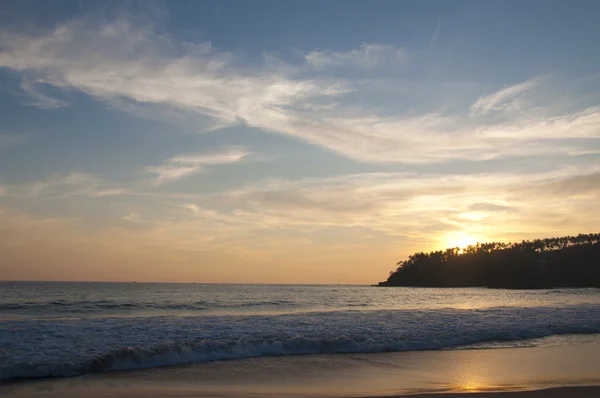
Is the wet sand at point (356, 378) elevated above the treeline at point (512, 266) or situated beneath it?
situated beneath

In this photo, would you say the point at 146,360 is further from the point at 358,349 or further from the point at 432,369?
the point at 432,369

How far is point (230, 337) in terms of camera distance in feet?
54.2

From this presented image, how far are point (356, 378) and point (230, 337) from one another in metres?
6.23

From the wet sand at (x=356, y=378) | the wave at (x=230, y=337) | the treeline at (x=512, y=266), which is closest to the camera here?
the wet sand at (x=356, y=378)

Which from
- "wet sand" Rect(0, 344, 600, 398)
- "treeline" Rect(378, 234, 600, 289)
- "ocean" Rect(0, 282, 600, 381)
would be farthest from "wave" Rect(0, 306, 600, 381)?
"treeline" Rect(378, 234, 600, 289)

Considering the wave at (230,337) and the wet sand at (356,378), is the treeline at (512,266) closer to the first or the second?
the wave at (230,337)

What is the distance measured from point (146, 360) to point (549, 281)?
11546cm

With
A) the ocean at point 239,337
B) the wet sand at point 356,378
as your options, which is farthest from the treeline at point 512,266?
the wet sand at point 356,378

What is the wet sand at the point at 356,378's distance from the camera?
390 inches

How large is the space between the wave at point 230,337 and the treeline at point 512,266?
9599 cm

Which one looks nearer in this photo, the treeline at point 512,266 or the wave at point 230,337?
the wave at point 230,337

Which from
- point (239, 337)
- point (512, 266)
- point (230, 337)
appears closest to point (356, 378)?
point (239, 337)

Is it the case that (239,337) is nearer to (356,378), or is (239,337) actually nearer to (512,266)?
(356,378)

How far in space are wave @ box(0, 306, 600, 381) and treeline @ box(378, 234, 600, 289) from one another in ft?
315
